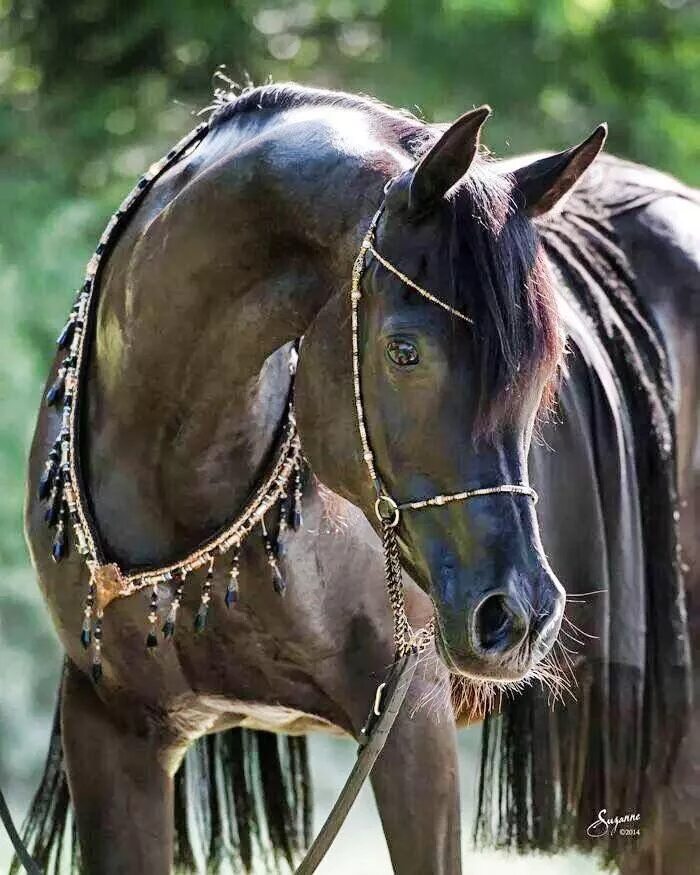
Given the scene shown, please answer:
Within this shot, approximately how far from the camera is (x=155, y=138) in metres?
5.02

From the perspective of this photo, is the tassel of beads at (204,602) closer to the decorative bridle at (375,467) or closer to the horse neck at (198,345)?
the horse neck at (198,345)

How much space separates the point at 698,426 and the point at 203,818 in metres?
1.14

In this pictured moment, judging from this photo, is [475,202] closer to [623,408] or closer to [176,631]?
[176,631]

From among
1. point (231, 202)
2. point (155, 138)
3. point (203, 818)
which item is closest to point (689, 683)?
point (203, 818)

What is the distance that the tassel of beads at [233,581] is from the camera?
6.61 ft

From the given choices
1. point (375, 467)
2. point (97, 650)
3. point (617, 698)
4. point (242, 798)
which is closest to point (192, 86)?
point (242, 798)

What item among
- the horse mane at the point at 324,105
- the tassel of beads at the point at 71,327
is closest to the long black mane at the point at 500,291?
the horse mane at the point at 324,105

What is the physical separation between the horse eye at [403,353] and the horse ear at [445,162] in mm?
151

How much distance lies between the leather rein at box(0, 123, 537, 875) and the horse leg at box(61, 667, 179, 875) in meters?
0.10

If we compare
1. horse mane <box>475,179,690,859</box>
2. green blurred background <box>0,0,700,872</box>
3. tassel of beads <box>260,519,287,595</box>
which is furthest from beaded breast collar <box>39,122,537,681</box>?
green blurred background <box>0,0,700,872</box>

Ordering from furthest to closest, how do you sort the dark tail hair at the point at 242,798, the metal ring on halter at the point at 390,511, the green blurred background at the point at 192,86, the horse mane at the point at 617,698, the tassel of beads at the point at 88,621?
the green blurred background at the point at 192,86 → the dark tail hair at the point at 242,798 → the horse mane at the point at 617,698 → the tassel of beads at the point at 88,621 → the metal ring on halter at the point at 390,511

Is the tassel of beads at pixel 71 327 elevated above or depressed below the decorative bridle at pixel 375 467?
above

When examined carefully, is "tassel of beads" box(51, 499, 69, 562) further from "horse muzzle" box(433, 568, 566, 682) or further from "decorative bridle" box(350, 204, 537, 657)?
"horse muzzle" box(433, 568, 566, 682)

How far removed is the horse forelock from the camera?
1640 mm
